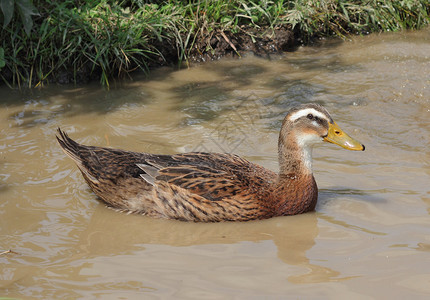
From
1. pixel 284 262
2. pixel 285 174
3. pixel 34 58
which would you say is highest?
pixel 34 58

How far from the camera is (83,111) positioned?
7410 mm

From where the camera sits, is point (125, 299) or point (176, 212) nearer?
point (125, 299)

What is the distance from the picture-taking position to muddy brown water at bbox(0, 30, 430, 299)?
14.3 feet

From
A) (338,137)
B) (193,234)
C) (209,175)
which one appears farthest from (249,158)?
(193,234)

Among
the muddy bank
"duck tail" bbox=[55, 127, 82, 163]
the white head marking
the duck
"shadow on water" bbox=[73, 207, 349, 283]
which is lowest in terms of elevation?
"shadow on water" bbox=[73, 207, 349, 283]

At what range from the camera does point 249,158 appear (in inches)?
251

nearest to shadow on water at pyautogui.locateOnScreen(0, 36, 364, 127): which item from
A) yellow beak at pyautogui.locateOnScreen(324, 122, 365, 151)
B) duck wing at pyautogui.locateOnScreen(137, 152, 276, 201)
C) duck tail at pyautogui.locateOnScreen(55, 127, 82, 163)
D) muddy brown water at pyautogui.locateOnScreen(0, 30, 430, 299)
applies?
muddy brown water at pyautogui.locateOnScreen(0, 30, 430, 299)

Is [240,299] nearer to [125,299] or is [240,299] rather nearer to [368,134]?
[125,299]

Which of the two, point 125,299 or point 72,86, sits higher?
point 72,86

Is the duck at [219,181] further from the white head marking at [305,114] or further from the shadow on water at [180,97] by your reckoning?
the shadow on water at [180,97]

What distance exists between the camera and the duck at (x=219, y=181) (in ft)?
17.3

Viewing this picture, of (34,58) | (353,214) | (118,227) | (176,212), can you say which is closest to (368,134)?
(353,214)

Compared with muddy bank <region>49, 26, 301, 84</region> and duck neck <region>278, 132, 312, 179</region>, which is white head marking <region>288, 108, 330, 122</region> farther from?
muddy bank <region>49, 26, 301, 84</region>

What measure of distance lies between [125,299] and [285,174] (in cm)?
193
